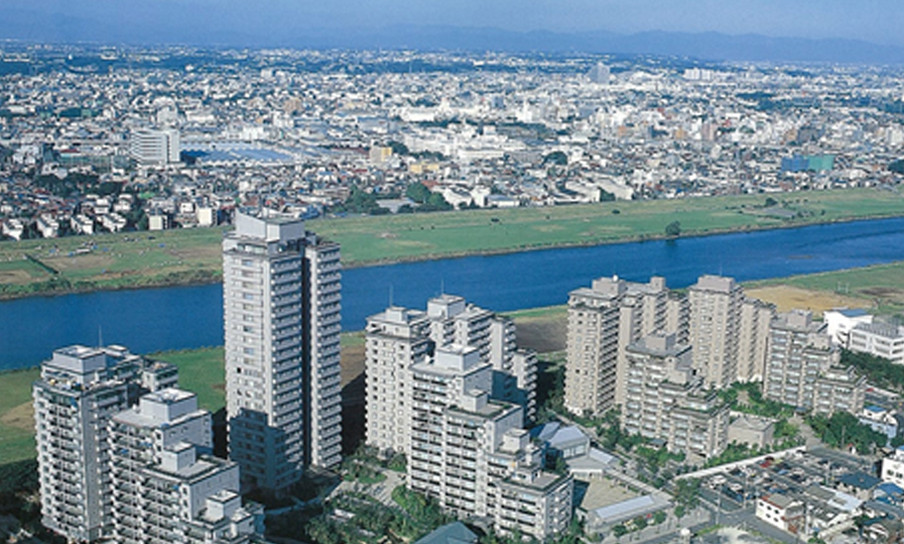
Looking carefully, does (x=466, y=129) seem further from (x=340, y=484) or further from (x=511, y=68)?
(x=511, y=68)

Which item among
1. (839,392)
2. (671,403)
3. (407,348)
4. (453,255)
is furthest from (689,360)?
(453,255)

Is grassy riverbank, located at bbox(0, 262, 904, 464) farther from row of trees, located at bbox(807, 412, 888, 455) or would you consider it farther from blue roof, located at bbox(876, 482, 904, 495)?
blue roof, located at bbox(876, 482, 904, 495)

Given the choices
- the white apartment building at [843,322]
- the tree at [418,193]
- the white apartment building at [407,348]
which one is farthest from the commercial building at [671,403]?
the tree at [418,193]

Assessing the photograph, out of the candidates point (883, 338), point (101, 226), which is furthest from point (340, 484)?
point (101, 226)

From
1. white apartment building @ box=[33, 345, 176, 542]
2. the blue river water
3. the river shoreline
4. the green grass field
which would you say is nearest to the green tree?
the river shoreline

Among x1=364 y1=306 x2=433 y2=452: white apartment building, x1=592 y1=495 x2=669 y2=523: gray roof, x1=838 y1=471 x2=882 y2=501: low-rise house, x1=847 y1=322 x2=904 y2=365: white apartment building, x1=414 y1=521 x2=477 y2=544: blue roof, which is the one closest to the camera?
x1=414 y1=521 x2=477 y2=544: blue roof
